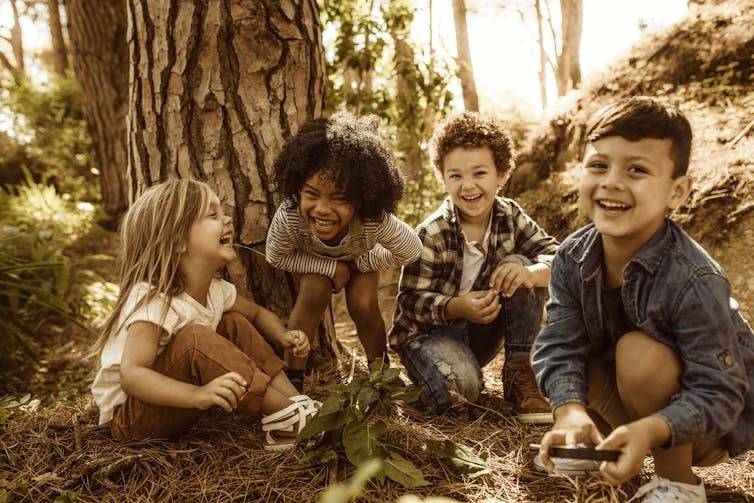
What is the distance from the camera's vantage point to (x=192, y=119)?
269 centimetres

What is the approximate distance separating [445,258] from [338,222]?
0.59m

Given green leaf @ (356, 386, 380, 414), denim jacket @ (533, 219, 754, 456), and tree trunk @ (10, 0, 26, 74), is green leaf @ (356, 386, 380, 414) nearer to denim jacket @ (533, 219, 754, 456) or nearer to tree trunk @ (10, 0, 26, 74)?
denim jacket @ (533, 219, 754, 456)

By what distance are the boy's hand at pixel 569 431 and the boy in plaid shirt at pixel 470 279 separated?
0.78m

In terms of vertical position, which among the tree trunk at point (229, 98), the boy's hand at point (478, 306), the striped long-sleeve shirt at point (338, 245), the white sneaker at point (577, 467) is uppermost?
the tree trunk at point (229, 98)

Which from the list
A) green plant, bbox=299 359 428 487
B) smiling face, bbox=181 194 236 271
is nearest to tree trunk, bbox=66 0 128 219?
smiling face, bbox=181 194 236 271

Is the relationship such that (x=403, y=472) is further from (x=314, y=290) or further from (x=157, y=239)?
(x=157, y=239)

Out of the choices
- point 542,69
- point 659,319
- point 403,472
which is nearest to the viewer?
point 659,319

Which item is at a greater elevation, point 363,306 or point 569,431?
point 363,306

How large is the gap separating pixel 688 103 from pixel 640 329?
334 centimetres

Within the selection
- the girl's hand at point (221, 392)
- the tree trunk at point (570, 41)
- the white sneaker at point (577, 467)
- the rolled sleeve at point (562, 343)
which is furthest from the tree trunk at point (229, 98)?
the tree trunk at point (570, 41)

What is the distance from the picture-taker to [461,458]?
1.96m

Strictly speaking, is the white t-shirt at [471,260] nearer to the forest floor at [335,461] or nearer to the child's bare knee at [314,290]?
the forest floor at [335,461]

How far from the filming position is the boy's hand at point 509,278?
2.49 meters

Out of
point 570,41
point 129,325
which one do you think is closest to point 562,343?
point 129,325
